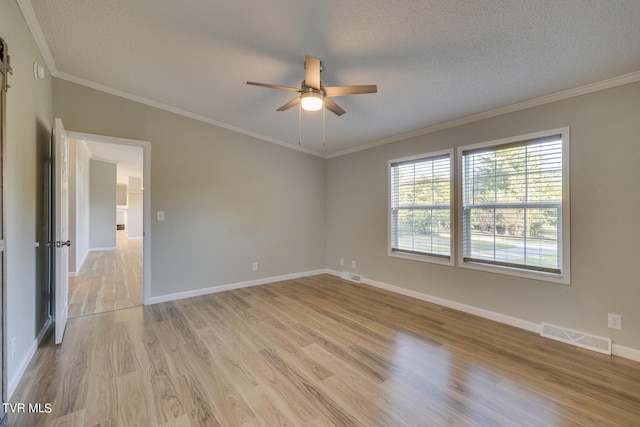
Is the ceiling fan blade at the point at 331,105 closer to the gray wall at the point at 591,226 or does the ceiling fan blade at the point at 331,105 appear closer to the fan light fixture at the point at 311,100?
the fan light fixture at the point at 311,100

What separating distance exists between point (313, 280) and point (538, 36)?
4240 millimetres

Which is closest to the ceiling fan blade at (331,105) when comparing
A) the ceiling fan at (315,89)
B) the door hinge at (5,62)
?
the ceiling fan at (315,89)

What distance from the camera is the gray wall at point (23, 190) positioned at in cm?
181

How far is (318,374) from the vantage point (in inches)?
81.0

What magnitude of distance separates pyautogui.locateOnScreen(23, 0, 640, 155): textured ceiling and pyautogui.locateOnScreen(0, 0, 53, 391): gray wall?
41 cm

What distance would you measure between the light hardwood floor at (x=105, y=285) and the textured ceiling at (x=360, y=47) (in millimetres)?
2830

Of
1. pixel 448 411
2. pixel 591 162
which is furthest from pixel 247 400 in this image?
pixel 591 162

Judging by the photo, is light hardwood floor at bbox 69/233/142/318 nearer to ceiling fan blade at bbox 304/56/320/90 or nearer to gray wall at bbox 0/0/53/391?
gray wall at bbox 0/0/53/391

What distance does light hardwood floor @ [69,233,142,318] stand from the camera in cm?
352

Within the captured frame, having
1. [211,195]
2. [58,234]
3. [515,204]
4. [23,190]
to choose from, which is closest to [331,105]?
[515,204]

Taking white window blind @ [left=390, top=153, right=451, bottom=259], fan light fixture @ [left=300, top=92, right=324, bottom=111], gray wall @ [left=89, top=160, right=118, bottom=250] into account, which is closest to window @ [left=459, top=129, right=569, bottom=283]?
white window blind @ [left=390, top=153, right=451, bottom=259]

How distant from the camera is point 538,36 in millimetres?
1884

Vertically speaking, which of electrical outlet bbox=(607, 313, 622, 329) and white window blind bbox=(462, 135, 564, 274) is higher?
white window blind bbox=(462, 135, 564, 274)

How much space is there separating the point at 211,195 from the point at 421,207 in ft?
10.5
